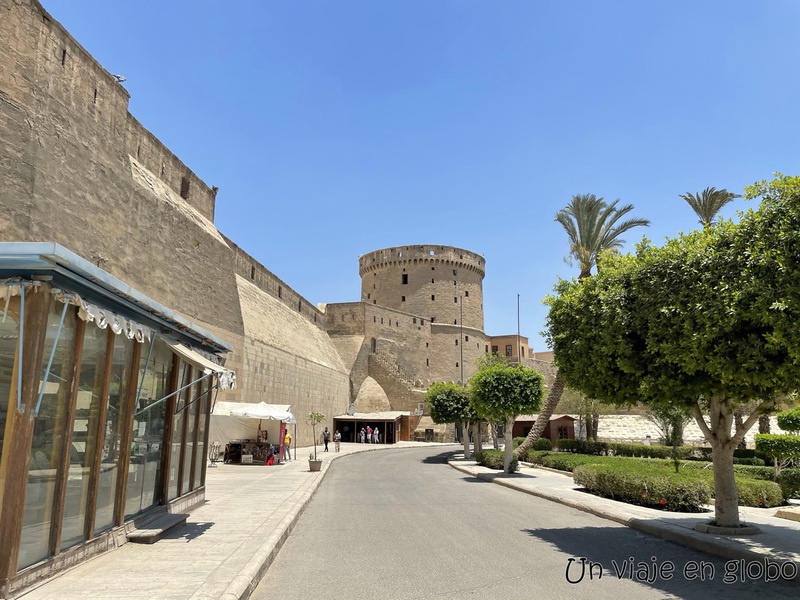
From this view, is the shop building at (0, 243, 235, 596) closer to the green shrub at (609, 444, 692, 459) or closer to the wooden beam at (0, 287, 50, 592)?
the wooden beam at (0, 287, 50, 592)

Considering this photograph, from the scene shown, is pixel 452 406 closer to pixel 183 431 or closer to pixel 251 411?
pixel 251 411

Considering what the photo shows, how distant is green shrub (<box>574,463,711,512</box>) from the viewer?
38.7 feet

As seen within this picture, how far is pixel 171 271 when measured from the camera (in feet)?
67.7

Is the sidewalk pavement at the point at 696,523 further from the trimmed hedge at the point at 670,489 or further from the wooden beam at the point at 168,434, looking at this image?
the wooden beam at the point at 168,434

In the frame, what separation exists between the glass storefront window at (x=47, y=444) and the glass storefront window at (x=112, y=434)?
3.16 feet

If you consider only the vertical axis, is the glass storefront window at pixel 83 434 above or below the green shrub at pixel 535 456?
above

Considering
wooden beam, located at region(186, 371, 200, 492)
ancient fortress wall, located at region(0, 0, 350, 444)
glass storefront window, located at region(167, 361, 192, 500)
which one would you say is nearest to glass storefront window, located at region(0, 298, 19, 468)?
glass storefront window, located at region(167, 361, 192, 500)

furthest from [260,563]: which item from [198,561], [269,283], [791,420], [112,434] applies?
[269,283]

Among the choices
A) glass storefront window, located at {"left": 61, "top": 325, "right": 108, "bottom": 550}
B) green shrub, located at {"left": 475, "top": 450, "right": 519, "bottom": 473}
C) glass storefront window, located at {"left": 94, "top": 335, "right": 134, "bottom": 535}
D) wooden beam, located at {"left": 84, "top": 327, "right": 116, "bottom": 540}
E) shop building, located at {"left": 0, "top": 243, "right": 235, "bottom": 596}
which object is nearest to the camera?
shop building, located at {"left": 0, "top": 243, "right": 235, "bottom": 596}

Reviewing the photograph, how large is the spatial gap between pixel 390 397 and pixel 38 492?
1929 inches

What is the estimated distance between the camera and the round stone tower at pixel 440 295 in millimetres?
68375

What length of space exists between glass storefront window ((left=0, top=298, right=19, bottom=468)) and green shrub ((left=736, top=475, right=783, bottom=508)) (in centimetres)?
1417

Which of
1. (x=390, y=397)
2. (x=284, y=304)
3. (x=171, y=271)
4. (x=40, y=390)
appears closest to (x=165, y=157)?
(x=171, y=271)

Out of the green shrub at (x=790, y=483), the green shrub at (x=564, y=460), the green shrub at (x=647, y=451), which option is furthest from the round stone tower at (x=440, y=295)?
the green shrub at (x=790, y=483)
